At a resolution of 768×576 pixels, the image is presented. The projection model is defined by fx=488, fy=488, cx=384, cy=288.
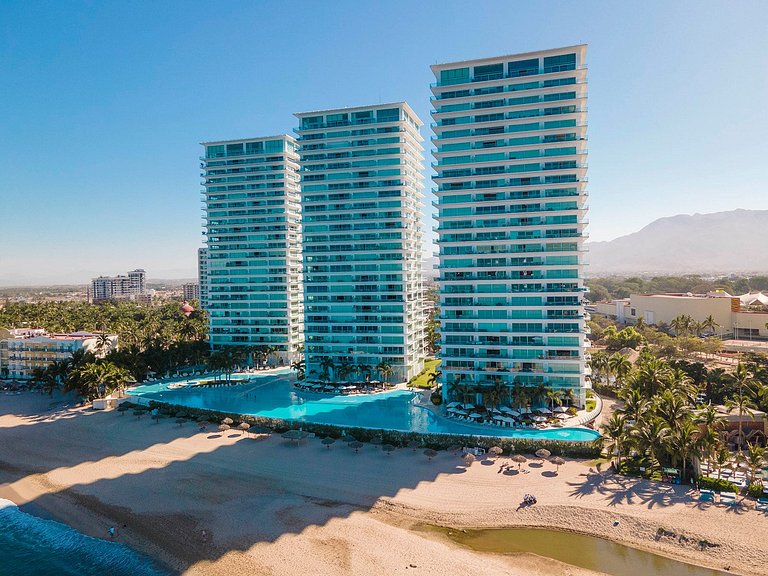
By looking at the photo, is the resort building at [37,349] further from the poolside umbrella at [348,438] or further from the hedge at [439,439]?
the poolside umbrella at [348,438]

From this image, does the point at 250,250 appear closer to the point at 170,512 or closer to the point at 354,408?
the point at 354,408

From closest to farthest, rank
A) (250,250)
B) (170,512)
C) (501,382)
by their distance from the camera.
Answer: (170,512)
(501,382)
(250,250)

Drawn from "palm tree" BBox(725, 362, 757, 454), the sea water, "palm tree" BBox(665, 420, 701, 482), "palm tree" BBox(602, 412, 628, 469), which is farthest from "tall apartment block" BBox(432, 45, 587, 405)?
the sea water

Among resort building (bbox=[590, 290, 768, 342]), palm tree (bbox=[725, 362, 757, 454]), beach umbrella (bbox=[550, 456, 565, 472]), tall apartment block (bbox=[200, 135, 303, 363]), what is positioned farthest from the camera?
resort building (bbox=[590, 290, 768, 342])

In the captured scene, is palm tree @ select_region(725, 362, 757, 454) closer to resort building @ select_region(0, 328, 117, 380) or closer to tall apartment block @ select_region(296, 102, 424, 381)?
tall apartment block @ select_region(296, 102, 424, 381)

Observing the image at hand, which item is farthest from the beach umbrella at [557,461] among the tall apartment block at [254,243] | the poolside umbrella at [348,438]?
the tall apartment block at [254,243]

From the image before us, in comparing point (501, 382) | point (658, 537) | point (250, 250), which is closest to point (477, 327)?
point (501, 382)

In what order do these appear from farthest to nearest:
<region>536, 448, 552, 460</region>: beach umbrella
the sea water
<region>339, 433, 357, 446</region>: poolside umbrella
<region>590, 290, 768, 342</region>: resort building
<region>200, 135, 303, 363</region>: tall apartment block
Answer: <region>590, 290, 768, 342</region>: resort building
<region>200, 135, 303, 363</region>: tall apartment block
<region>339, 433, 357, 446</region>: poolside umbrella
<region>536, 448, 552, 460</region>: beach umbrella
the sea water
